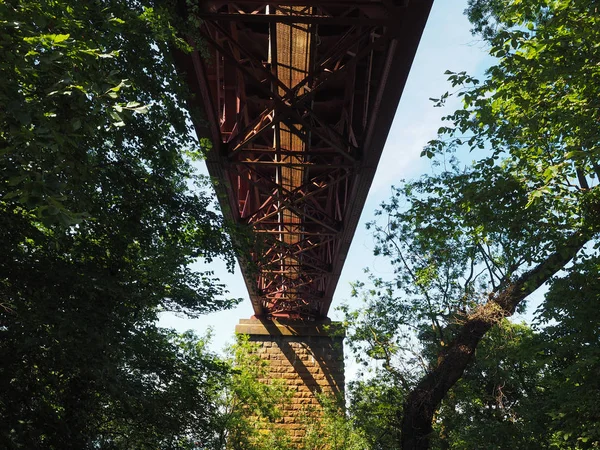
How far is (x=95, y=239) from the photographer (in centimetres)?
591

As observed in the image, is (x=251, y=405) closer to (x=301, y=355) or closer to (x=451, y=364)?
(x=301, y=355)

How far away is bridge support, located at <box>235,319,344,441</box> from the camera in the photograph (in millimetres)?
20297

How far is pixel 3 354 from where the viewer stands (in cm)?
512

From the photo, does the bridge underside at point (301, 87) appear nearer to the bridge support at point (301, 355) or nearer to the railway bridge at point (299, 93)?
the railway bridge at point (299, 93)

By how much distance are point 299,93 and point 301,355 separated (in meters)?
14.6

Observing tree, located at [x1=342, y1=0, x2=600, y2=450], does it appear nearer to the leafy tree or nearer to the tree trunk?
the tree trunk

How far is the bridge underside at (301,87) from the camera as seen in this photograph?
568 cm

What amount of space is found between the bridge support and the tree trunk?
10611mm

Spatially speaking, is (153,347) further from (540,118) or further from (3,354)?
(540,118)

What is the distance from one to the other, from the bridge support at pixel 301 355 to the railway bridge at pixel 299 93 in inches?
308

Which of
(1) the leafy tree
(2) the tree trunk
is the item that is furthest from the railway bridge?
(1) the leafy tree

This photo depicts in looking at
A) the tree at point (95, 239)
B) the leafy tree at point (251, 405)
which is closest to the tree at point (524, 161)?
the tree at point (95, 239)

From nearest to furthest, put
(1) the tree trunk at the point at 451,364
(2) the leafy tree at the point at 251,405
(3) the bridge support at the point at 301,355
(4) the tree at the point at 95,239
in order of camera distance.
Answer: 1. (4) the tree at the point at 95,239
2. (1) the tree trunk at the point at 451,364
3. (2) the leafy tree at the point at 251,405
4. (3) the bridge support at the point at 301,355

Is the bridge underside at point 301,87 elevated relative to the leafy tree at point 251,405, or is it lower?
elevated
